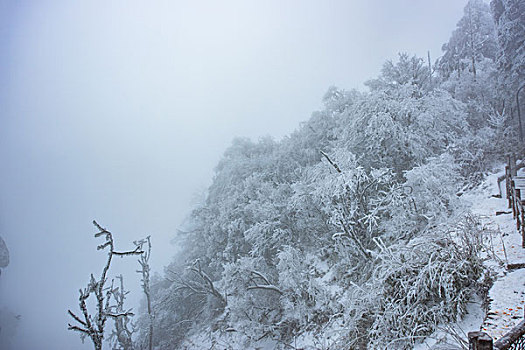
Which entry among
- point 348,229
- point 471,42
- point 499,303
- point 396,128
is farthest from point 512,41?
point 499,303

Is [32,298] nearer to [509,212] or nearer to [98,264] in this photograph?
[98,264]

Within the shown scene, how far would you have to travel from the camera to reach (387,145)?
1126 cm

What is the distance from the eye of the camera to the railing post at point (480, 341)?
2.13 m

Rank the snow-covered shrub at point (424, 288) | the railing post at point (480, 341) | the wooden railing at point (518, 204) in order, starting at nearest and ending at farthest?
the railing post at point (480, 341) → the snow-covered shrub at point (424, 288) → the wooden railing at point (518, 204)

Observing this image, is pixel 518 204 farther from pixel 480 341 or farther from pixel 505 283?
pixel 480 341

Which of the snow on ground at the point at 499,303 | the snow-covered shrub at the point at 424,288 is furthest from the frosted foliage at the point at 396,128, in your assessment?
the snow-covered shrub at the point at 424,288

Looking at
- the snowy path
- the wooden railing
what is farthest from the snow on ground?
the wooden railing

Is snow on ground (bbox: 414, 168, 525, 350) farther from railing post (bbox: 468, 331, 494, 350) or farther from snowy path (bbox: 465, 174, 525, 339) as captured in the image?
railing post (bbox: 468, 331, 494, 350)

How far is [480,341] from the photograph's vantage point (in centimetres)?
218

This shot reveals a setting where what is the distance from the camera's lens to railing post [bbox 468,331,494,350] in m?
2.13

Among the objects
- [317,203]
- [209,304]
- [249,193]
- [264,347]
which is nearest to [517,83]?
[317,203]

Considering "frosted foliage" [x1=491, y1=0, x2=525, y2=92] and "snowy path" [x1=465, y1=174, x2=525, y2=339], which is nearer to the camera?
"snowy path" [x1=465, y1=174, x2=525, y2=339]

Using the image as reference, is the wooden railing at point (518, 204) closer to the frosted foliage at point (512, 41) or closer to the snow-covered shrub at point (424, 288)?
the snow-covered shrub at point (424, 288)

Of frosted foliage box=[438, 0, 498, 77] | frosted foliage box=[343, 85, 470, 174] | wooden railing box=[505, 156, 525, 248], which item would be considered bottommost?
wooden railing box=[505, 156, 525, 248]
